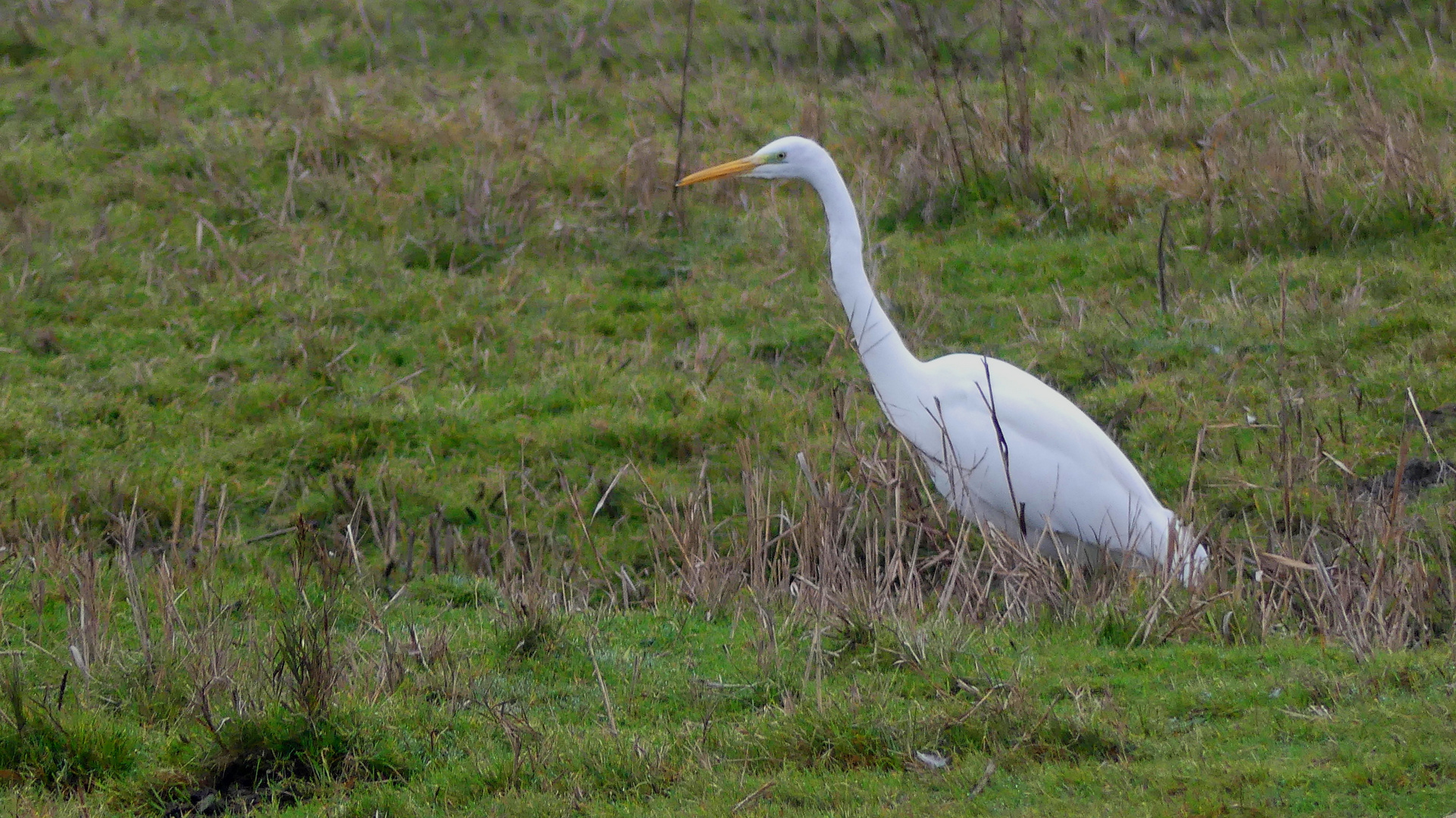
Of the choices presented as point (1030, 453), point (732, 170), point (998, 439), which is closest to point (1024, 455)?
point (1030, 453)

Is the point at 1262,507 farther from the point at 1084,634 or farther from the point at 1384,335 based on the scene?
the point at 1084,634

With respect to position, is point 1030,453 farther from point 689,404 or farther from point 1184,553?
point 689,404

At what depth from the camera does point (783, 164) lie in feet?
19.9

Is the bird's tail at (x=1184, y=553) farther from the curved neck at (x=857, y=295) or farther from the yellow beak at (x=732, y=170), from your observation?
the yellow beak at (x=732, y=170)

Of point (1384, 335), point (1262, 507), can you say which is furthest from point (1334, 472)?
point (1384, 335)

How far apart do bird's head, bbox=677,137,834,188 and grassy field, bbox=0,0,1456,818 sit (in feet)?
3.38

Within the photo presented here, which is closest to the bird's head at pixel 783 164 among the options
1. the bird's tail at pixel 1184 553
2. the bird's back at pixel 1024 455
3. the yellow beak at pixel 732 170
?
the yellow beak at pixel 732 170

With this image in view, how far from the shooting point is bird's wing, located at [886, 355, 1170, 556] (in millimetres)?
5418

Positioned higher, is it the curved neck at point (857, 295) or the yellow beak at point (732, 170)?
the yellow beak at point (732, 170)

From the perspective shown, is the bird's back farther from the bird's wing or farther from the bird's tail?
the bird's tail

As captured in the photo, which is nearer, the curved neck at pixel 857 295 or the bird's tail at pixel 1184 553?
the bird's tail at pixel 1184 553

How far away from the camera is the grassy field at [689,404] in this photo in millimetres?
3402

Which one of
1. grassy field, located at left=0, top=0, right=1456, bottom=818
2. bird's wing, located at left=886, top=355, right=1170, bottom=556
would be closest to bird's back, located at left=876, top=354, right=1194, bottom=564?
bird's wing, located at left=886, top=355, right=1170, bottom=556

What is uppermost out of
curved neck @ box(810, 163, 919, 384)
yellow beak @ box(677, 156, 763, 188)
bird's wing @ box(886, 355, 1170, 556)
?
yellow beak @ box(677, 156, 763, 188)
